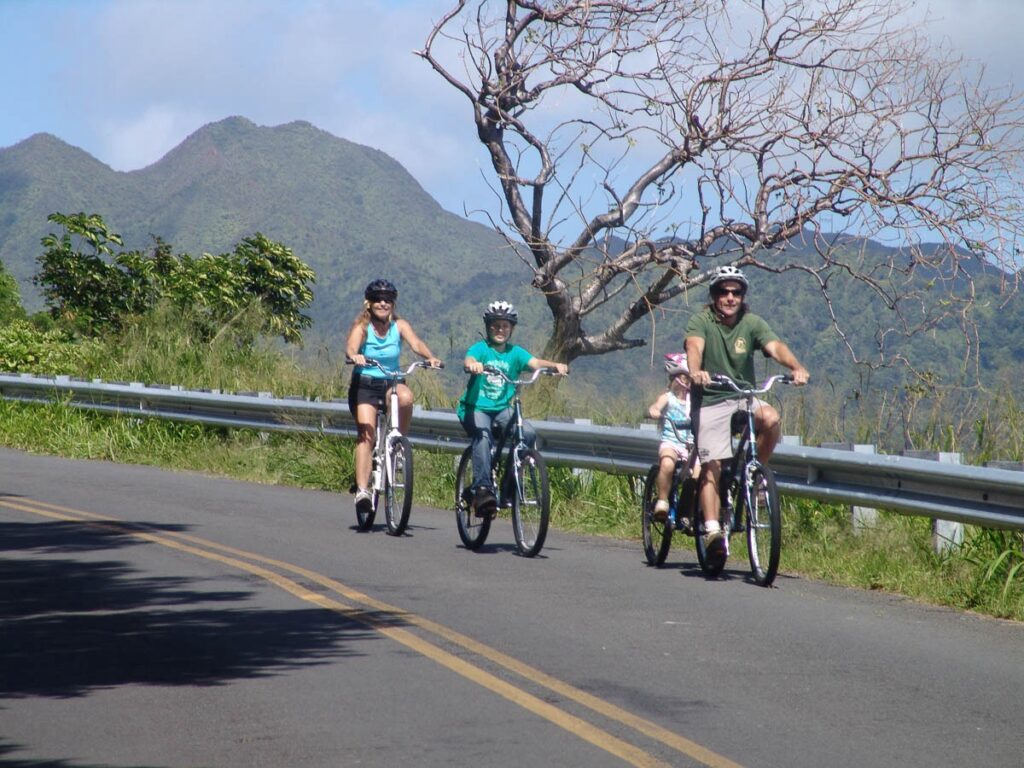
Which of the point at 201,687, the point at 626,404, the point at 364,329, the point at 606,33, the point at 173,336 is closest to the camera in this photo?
the point at 201,687

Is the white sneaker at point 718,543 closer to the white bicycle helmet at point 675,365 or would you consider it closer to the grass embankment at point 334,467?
the grass embankment at point 334,467

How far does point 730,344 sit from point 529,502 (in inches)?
79.6

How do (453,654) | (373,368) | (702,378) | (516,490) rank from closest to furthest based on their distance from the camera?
(453,654), (702,378), (516,490), (373,368)

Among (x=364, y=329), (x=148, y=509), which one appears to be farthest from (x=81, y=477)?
(x=364, y=329)

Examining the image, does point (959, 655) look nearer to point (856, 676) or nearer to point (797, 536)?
point (856, 676)

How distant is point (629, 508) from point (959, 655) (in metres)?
6.12

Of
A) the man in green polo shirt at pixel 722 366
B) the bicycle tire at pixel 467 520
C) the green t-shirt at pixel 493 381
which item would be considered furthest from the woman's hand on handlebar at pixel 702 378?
the bicycle tire at pixel 467 520

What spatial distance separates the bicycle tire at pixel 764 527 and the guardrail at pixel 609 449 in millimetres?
935

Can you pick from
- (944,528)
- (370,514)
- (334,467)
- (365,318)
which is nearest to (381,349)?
(365,318)

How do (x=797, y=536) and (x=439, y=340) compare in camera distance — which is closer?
(x=797, y=536)

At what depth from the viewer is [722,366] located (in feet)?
34.6

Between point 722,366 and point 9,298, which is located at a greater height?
point 9,298

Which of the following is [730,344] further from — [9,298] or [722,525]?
[9,298]

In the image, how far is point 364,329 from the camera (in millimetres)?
13023
